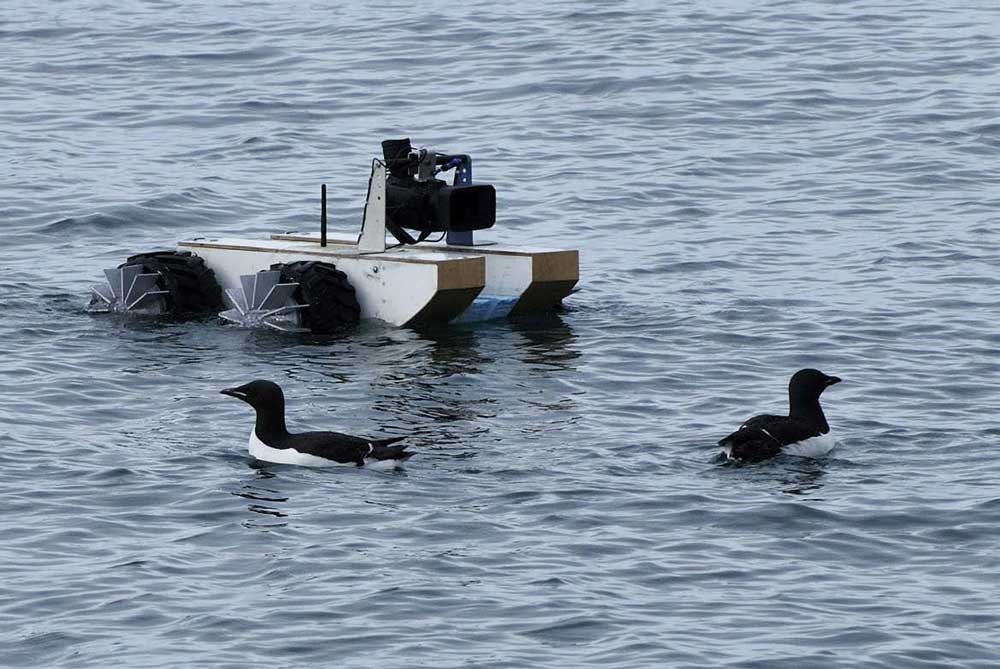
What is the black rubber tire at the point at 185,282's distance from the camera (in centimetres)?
2245

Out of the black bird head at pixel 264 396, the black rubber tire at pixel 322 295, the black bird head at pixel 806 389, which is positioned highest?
the black rubber tire at pixel 322 295

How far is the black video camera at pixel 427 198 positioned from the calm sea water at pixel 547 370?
1.48 meters

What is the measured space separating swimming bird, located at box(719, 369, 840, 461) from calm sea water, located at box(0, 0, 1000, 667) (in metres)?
0.22

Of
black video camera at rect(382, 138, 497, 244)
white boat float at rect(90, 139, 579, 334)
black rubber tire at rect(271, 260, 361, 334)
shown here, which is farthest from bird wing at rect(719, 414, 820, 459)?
black video camera at rect(382, 138, 497, 244)

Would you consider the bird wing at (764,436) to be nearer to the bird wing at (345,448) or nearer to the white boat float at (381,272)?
the bird wing at (345,448)

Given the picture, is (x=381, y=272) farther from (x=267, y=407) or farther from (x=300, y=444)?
(x=300, y=444)

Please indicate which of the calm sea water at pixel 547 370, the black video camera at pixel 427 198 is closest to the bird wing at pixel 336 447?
the calm sea water at pixel 547 370

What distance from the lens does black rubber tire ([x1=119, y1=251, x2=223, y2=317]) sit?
22.5 meters

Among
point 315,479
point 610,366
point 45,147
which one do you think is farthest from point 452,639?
point 45,147

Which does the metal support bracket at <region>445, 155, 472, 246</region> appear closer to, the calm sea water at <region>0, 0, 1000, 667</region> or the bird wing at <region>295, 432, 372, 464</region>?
the calm sea water at <region>0, 0, 1000, 667</region>

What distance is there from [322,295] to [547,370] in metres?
2.87

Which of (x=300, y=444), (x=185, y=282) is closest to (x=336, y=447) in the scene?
(x=300, y=444)

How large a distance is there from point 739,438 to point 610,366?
173 inches

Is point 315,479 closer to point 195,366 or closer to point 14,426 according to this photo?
point 14,426
